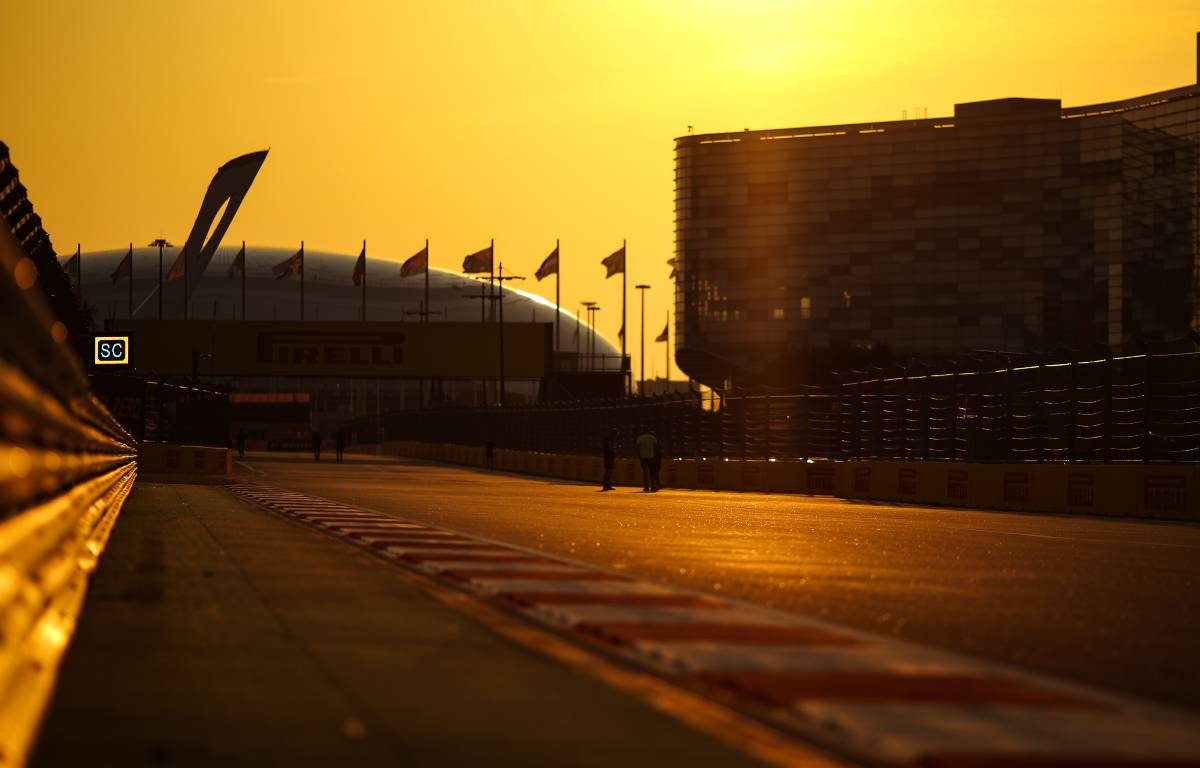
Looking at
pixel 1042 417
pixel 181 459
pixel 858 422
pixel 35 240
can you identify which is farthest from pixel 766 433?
pixel 35 240

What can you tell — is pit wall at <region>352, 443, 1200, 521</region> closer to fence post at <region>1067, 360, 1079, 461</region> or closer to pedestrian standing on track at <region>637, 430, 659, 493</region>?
fence post at <region>1067, 360, 1079, 461</region>

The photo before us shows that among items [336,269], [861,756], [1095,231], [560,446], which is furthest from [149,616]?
[336,269]

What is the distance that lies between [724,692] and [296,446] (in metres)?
111

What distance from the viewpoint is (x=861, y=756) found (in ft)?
18.9

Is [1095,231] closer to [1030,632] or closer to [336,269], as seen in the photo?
[336,269]

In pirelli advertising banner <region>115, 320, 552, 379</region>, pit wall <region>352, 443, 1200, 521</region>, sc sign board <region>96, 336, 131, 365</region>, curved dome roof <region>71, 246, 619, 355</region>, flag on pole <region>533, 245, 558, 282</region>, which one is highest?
curved dome roof <region>71, 246, 619, 355</region>

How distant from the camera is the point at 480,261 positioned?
3388 inches

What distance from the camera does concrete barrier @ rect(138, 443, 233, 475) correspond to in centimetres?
3856

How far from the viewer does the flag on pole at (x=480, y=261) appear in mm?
85875

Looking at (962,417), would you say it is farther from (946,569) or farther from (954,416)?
(946,569)

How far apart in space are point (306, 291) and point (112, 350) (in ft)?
398

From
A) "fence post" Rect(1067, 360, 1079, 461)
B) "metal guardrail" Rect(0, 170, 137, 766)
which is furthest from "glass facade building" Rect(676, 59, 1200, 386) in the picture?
"metal guardrail" Rect(0, 170, 137, 766)

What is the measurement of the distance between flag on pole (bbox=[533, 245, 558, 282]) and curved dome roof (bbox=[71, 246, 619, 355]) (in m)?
53.0

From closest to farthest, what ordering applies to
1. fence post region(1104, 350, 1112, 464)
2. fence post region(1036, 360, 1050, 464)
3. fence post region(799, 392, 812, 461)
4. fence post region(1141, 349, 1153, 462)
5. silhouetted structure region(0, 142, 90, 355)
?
silhouetted structure region(0, 142, 90, 355) < fence post region(1141, 349, 1153, 462) < fence post region(1104, 350, 1112, 464) < fence post region(1036, 360, 1050, 464) < fence post region(799, 392, 812, 461)
